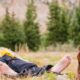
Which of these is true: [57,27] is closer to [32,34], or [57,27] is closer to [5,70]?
[32,34]

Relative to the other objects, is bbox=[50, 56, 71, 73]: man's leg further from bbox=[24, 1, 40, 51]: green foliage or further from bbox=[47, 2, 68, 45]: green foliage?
bbox=[47, 2, 68, 45]: green foliage

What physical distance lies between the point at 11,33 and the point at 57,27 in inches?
115

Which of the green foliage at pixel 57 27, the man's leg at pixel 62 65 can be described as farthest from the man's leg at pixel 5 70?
the green foliage at pixel 57 27

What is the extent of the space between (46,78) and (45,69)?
505 mm

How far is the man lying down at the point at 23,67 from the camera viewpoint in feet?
17.0

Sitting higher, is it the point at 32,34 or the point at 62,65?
the point at 62,65

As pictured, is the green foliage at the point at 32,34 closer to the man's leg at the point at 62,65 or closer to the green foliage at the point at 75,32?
the green foliage at the point at 75,32

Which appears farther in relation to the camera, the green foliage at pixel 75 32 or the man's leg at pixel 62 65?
the green foliage at pixel 75 32

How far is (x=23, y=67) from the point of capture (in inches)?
210

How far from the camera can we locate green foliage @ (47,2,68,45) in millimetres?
22984

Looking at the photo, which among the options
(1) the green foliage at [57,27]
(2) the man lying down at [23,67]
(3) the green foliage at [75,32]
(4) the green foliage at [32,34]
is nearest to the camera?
(2) the man lying down at [23,67]

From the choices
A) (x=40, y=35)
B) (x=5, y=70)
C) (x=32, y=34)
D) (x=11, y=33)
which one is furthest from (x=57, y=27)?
(x=5, y=70)

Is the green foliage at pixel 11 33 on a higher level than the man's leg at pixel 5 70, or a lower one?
lower

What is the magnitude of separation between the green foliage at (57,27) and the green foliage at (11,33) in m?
2.05
